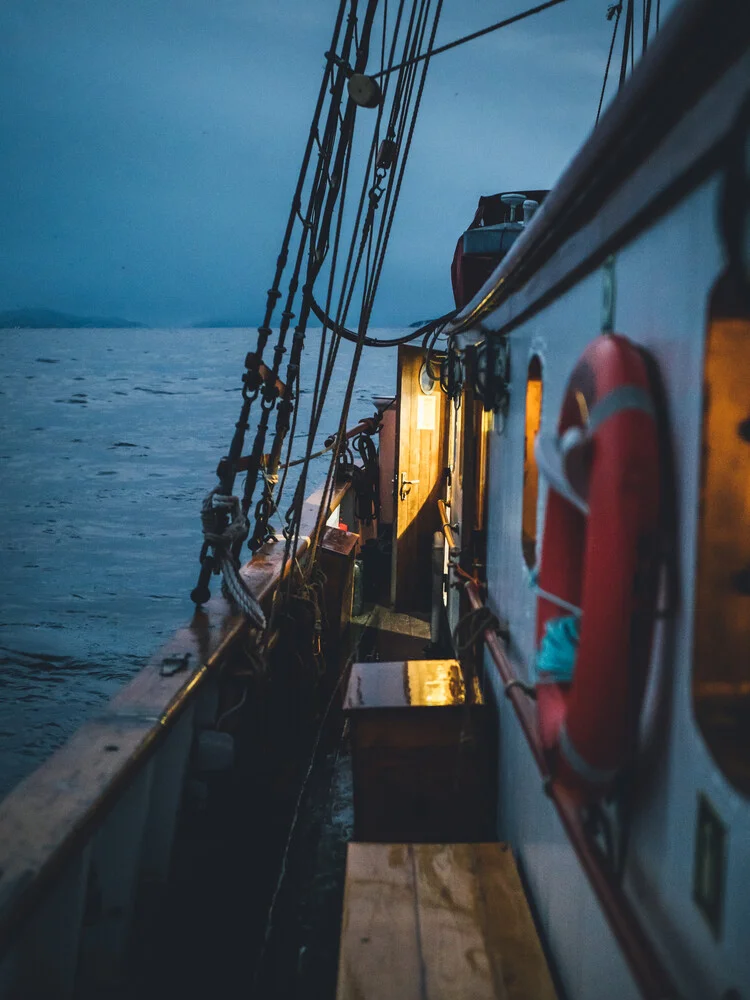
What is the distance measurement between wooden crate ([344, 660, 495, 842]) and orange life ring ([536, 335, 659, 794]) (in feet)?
6.01

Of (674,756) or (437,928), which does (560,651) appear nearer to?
(674,756)

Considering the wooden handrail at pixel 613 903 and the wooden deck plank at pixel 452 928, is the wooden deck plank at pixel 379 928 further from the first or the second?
the wooden handrail at pixel 613 903

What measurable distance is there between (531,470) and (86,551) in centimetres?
1983

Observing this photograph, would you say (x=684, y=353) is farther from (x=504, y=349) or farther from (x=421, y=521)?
(x=421, y=521)

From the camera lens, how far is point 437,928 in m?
2.38

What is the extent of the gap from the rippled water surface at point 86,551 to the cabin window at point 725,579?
31.5ft

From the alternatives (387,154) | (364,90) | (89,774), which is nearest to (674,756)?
(89,774)

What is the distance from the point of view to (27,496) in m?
28.1

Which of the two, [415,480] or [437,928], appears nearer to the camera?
[437,928]

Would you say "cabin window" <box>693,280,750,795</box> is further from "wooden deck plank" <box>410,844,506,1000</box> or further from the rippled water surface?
the rippled water surface

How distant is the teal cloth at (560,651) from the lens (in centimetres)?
180

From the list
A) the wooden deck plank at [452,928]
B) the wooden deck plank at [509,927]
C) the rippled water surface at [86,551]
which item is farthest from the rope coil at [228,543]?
the rippled water surface at [86,551]

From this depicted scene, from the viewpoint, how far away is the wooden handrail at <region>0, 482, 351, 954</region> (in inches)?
68.9

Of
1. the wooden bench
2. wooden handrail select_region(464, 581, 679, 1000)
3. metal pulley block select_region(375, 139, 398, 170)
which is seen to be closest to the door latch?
metal pulley block select_region(375, 139, 398, 170)
